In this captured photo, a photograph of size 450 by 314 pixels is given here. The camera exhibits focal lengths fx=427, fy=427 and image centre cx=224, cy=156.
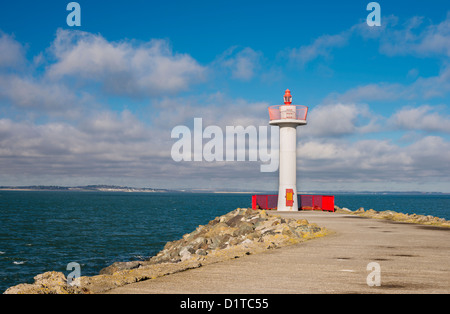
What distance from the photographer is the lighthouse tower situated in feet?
92.5

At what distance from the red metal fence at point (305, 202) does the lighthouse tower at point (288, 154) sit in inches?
85.2

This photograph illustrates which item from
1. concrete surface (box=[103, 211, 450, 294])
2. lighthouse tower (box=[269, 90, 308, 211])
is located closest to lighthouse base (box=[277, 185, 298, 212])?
lighthouse tower (box=[269, 90, 308, 211])

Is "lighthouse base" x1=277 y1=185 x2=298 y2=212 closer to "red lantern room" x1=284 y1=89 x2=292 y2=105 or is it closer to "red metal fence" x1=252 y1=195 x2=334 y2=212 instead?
"red metal fence" x1=252 y1=195 x2=334 y2=212

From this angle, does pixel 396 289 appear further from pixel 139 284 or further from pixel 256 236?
pixel 256 236

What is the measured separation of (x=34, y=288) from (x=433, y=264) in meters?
8.19

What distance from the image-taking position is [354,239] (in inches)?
556

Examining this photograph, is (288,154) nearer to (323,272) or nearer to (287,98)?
(287,98)

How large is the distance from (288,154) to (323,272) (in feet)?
65.9

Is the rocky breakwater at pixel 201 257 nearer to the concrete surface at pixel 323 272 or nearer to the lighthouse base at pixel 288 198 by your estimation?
the concrete surface at pixel 323 272

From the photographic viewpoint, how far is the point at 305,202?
103 ft

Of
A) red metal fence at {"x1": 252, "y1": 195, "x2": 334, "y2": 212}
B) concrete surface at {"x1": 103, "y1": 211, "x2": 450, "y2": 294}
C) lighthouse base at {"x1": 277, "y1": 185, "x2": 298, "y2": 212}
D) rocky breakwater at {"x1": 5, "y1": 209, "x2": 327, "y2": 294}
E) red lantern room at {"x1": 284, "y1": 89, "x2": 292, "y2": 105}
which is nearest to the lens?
rocky breakwater at {"x1": 5, "y1": 209, "x2": 327, "y2": 294}

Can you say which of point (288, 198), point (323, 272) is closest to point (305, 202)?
point (288, 198)

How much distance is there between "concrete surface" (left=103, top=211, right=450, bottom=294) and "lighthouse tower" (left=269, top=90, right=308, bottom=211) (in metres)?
14.9
